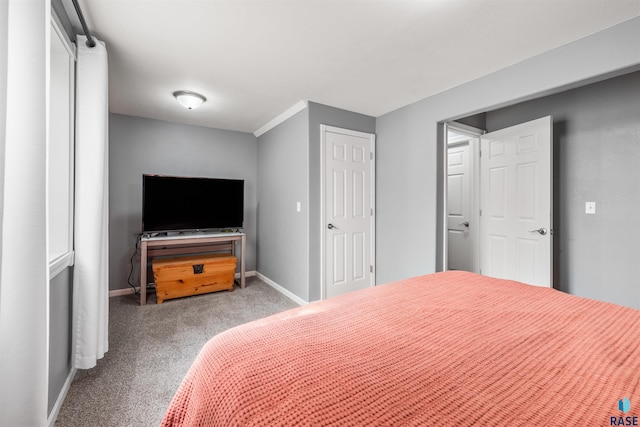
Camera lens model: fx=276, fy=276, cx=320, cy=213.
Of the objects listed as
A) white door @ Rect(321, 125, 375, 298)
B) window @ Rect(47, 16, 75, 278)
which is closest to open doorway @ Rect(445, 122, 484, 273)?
white door @ Rect(321, 125, 375, 298)

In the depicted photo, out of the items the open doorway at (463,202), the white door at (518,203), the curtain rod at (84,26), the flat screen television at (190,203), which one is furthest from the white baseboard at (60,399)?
the open doorway at (463,202)

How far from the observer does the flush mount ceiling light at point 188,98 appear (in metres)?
2.89

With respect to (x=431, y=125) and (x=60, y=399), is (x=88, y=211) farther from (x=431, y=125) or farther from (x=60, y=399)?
(x=431, y=125)

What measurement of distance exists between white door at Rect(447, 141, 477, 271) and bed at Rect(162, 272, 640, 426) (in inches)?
114

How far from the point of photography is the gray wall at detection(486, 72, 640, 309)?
244 cm

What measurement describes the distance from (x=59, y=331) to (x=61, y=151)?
112 cm

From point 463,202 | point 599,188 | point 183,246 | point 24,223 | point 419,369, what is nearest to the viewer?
point 419,369

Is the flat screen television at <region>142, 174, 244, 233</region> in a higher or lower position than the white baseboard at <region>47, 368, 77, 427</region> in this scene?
higher

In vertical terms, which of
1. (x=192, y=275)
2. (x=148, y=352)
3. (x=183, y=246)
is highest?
(x=183, y=246)

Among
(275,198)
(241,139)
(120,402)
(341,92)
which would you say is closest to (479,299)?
(120,402)

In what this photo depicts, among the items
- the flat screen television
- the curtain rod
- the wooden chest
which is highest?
the curtain rod

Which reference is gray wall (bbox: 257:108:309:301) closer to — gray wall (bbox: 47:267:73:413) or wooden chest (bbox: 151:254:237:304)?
wooden chest (bbox: 151:254:237:304)

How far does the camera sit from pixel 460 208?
163 inches

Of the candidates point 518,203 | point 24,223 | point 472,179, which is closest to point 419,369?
point 24,223
